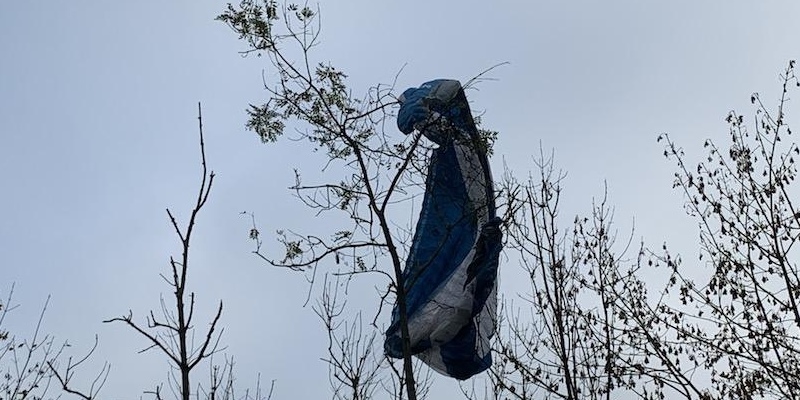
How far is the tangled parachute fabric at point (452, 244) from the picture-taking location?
5.69 meters

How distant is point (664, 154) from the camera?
276 inches

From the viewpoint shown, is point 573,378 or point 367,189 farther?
point 573,378

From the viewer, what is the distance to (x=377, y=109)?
18.7ft

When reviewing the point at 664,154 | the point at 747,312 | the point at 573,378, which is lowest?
the point at 573,378

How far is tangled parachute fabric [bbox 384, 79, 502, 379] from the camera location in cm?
569

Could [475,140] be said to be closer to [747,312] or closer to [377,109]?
[377,109]

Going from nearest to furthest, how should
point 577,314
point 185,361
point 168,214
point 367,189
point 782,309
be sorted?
point 185,361 < point 168,214 < point 367,189 < point 782,309 < point 577,314

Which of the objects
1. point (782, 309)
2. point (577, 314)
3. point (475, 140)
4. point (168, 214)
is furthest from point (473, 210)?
point (168, 214)

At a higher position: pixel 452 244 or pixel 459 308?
pixel 452 244

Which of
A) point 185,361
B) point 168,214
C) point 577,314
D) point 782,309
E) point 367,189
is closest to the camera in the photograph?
point 185,361

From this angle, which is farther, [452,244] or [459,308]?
[452,244]

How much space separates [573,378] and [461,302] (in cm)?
147

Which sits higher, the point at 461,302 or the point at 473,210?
the point at 473,210

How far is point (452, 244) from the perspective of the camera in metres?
6.04
